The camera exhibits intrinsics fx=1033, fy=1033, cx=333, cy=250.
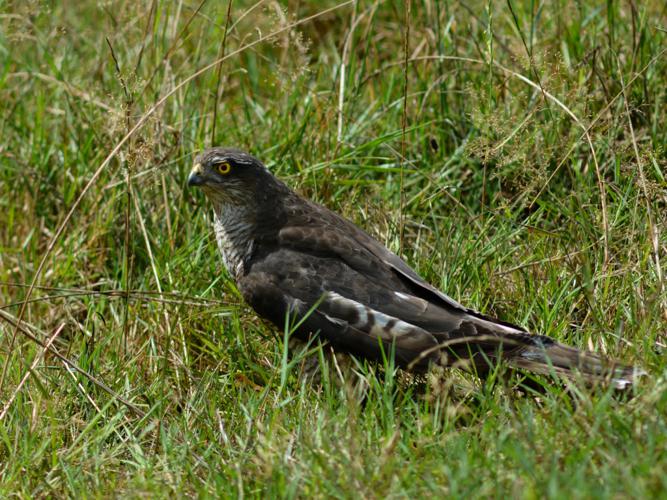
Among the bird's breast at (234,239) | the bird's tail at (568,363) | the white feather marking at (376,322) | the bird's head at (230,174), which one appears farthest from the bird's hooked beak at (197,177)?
the bird's tail at (568,363)

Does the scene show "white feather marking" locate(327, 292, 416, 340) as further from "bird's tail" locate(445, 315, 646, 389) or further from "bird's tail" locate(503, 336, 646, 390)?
"bird's tail" locate(503, 336, 646, 390)

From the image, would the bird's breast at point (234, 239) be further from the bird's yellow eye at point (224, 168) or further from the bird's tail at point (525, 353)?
the bird's tail at point (525, 353)

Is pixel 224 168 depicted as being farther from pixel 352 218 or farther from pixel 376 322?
pixel 376 322

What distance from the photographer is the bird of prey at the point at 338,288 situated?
4.16 meters

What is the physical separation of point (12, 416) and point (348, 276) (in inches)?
60.7

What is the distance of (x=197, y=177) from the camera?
4.99 meters

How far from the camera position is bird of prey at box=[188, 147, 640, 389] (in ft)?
13.6

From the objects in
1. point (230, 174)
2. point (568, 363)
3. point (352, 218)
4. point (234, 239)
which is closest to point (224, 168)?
point (230, 174)

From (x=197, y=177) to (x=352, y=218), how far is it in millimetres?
965

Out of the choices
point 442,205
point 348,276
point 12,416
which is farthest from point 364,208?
point 12,416

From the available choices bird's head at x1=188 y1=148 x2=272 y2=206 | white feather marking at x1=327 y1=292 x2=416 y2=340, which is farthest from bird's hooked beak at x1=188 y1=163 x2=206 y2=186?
white feather marking at x1=327 y1=292 x2=416 y2=340

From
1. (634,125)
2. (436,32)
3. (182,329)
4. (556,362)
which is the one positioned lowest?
(182,329)

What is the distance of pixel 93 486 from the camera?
3.78 m

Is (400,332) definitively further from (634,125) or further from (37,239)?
(37,239)
